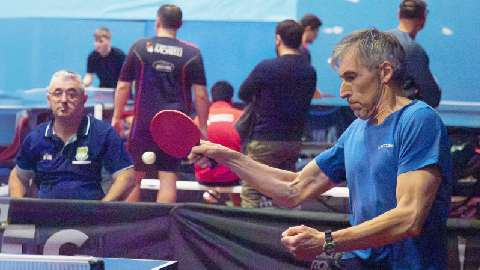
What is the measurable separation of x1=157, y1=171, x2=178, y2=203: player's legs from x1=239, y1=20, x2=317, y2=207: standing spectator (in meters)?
0.55

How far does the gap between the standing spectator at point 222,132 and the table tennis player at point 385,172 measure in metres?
2.35

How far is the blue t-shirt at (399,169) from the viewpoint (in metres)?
2.07

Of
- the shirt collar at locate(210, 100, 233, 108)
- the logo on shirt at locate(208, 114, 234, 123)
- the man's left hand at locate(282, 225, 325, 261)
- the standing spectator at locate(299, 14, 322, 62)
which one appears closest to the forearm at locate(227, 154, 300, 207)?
the man's left hand at locate(282, 225, 325, 261)

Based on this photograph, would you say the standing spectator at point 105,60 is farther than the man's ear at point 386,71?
→ Yes

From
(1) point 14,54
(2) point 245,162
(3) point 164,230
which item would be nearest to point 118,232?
(3) point 164,230

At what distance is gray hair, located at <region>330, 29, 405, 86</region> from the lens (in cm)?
220

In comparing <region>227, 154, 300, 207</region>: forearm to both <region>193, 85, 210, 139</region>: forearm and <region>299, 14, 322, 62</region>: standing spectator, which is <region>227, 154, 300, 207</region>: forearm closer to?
<region>193, 85, 210, 139</region>: forearm

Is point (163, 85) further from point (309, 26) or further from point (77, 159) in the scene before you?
point (309, 26)

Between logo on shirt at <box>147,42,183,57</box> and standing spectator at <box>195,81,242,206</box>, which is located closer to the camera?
logo on shirt at <box>147,42,183,57</box>

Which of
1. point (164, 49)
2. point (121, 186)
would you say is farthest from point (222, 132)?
point (121, 186)

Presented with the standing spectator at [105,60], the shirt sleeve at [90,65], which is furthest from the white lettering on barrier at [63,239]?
the shirt sleeve at [90,65]

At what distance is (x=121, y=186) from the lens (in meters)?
4.05

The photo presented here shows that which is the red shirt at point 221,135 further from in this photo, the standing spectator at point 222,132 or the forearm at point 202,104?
the forearm at point 202,104

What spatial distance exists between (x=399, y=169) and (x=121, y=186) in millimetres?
2347
